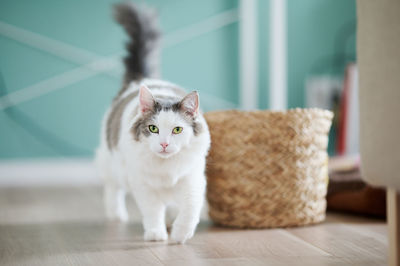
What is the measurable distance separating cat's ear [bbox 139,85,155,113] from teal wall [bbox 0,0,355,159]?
72.3 inches

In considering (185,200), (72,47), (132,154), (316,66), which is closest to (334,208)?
(185,200)

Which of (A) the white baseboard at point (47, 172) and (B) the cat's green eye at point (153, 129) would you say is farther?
(A) the white baseboard at point (47, 172)

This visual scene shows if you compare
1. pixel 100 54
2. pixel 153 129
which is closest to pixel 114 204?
pixel 153 129

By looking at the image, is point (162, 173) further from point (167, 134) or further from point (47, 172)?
point (47, 172)

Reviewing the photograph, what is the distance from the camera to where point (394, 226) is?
966 millimetres

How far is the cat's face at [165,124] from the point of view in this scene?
4.42 ft

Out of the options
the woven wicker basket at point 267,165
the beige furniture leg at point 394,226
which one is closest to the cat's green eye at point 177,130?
the woven wicker basket at point 267,165

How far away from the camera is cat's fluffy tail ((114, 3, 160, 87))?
6.24 feet

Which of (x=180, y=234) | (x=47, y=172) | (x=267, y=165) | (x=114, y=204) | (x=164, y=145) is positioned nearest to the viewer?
(x=164, y=145)

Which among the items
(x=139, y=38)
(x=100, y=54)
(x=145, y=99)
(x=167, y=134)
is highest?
(x=100, y=54)

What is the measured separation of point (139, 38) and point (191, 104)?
0.64 m

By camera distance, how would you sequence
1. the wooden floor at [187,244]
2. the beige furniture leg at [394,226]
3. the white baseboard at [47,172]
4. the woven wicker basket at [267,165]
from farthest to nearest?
the white baseboard at [47,172] < the woven wicker basket at [267,165] < the wooden floor at [187,244] < the beige furniture leg at [394,226]

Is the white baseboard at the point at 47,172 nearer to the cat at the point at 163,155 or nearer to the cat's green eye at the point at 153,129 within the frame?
the cat at the point at 163,155

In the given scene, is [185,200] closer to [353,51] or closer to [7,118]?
[7,118]
